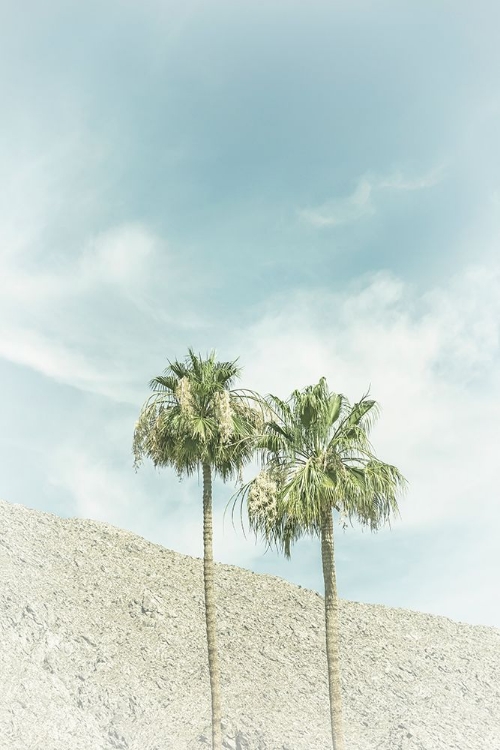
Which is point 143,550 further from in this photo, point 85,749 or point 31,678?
point 85,749

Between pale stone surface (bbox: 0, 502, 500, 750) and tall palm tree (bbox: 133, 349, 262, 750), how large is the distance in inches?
275

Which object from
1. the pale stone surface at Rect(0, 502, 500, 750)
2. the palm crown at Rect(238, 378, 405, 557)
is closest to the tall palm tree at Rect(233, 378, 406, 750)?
the palm crown at Rect(238, 378, 405, 557)

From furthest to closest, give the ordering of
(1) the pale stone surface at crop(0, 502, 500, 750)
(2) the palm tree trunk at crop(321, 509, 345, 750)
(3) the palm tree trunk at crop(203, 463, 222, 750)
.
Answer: (1) the pale stone surface at crop(0, 502, 500, 750)
(3) the palm tree trunk at crop(203, 463, 222, 750)
(2) the palm tree trunk at crop(321, 509, 345, 750)

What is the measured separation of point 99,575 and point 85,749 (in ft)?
43.8

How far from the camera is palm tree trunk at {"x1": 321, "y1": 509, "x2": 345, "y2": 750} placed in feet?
69.0

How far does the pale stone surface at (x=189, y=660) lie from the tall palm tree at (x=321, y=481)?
35.6 feet

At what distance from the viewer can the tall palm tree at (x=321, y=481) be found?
72.8 feet

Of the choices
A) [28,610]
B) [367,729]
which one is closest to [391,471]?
[367,729]

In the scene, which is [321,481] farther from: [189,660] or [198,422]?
[189,660]

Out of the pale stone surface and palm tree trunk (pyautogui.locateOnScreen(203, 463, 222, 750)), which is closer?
palm tree trunk (pyautogui.locateOnScreen(203, 463, 222, 750))

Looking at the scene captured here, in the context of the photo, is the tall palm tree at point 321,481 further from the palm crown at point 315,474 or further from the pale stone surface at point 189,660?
the pale stone surface at point 189,660

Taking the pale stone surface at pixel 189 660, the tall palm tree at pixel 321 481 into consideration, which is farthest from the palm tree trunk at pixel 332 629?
the pale stone surface at pixel 189 660

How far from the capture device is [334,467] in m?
23.1

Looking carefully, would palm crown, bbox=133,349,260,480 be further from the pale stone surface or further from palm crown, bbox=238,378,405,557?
the pale stone surface
